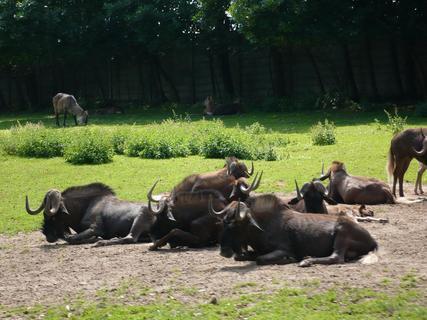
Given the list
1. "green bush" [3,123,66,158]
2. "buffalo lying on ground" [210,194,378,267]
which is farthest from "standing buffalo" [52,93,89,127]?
"buffalo lying on ground" [210,194,378,267]

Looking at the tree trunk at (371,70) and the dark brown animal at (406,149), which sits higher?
the tree trunk at (371,70)

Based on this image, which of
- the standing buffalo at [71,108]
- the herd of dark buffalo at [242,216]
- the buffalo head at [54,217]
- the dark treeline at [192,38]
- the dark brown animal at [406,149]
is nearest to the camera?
the herd of dark buffalo at [242,216]

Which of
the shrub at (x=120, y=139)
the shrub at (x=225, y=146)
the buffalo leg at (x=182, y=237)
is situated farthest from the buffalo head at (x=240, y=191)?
the shrub at (x=120, y=139)

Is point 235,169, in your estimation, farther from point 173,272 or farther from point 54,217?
point 173,272

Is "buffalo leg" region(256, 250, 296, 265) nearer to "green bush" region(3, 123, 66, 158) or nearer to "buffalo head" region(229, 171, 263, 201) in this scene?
"buffalo head" region(229, 171, 263, 201)

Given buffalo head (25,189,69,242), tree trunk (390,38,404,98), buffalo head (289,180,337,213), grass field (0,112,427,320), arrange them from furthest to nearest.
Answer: tree trunk (390,38,404,98), buffalo head (25,189,69,242), buffalo head (289,180,337,213), grass field (0,112,427,320)

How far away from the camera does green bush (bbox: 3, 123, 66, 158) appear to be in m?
23.1

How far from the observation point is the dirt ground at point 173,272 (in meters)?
8.89

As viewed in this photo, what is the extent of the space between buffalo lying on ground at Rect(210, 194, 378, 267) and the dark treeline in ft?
69.2

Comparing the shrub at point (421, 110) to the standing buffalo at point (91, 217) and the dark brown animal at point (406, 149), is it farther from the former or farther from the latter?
the standing buffalo at point (91, 217)

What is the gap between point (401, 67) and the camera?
112 ft

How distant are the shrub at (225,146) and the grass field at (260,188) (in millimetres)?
389

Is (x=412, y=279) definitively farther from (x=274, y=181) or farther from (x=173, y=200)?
(x=274, y=181)

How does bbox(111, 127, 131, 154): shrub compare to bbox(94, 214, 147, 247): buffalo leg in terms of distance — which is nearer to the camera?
bbox(94, 214, 147, 247): buffalo leg
